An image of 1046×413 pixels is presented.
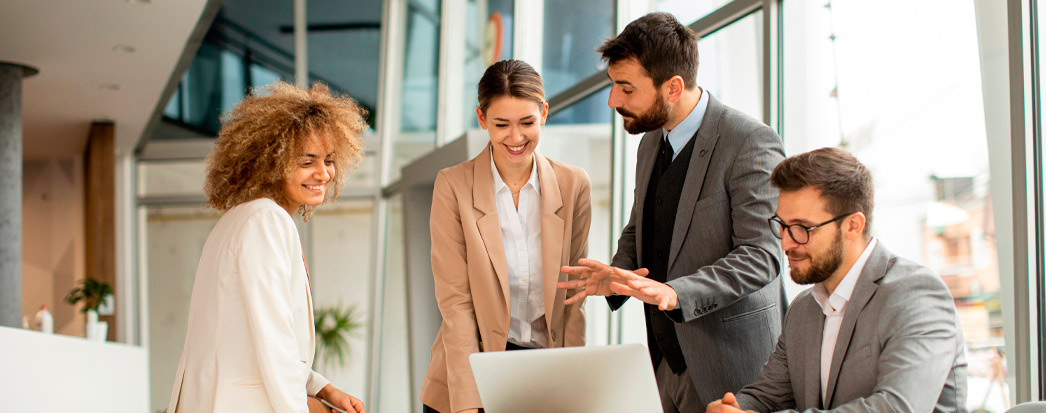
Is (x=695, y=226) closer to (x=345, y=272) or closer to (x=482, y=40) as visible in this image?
(x=482, y=40)

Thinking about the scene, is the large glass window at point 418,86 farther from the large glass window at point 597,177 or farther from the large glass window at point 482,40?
the large glass window at point 597,177

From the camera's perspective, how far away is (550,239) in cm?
233

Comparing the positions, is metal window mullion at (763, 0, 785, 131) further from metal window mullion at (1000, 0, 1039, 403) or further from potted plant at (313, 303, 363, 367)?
potted plant at (313, 303, 363, 367)

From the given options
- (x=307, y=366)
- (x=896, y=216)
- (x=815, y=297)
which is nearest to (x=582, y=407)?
(x=815, y=297)

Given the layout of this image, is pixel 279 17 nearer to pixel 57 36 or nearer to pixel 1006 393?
pixel 57 36

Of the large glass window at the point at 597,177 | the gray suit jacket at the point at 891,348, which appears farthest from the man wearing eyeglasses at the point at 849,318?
the large glass window at the point at 597,177

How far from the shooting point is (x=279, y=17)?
9.74 metres

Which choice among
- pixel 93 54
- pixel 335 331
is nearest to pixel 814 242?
pixel 93 54

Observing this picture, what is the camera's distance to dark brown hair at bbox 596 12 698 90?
212 cm

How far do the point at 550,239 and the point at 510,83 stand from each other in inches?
17.3

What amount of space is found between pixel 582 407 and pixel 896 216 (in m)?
1.49

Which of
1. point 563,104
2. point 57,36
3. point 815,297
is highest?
point 57,36

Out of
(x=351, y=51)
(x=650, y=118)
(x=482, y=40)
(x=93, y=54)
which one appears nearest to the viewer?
(x=650, y=118)

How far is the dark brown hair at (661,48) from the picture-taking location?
2.12 m
